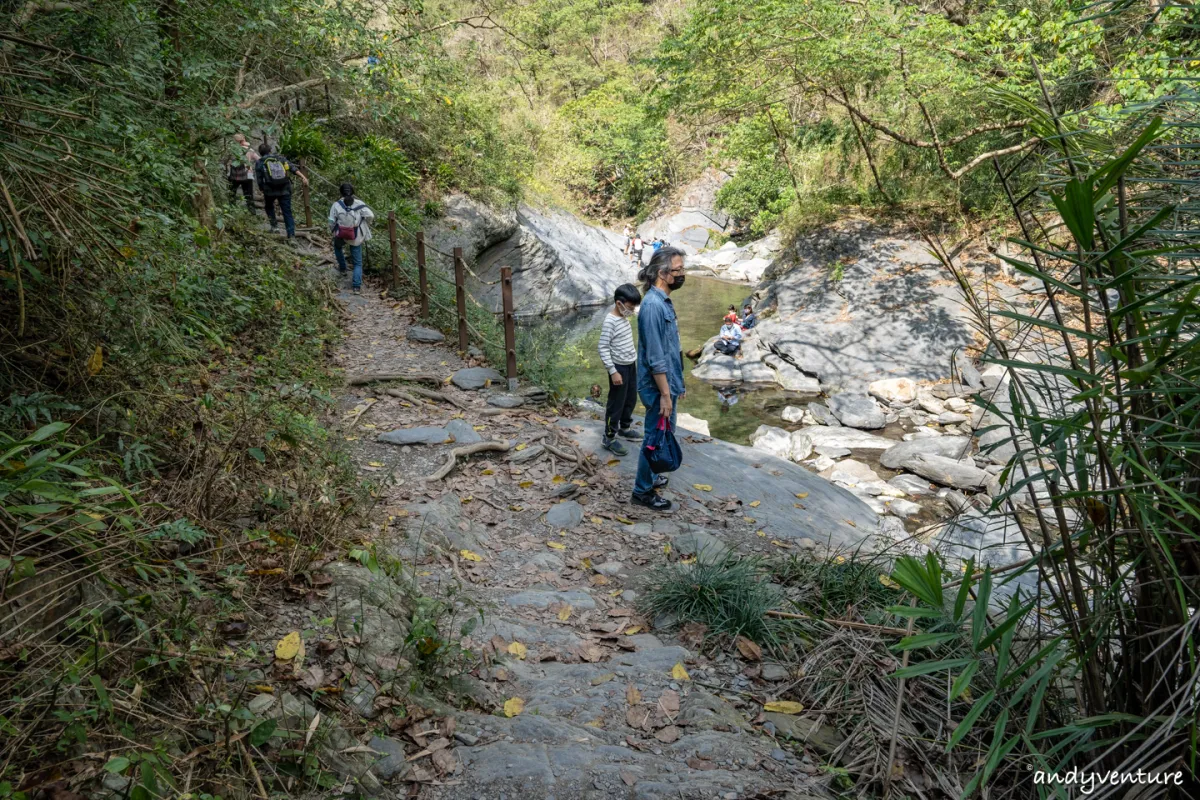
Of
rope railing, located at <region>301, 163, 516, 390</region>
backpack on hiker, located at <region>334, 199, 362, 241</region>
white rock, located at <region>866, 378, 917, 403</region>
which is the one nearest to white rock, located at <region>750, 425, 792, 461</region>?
white rock, located at <region>866, 378, 917, 403</region>

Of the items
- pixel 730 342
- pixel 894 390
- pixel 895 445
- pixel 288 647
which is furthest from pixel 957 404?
pixel 288 647

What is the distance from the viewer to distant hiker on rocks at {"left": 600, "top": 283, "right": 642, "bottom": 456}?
18.5 feet

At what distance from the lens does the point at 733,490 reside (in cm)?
625

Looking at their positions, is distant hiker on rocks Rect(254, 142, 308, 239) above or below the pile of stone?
above

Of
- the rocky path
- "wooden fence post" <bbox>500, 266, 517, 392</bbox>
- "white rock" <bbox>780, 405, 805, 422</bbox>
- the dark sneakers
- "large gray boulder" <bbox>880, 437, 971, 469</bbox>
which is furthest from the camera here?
"white rock" <bbox>780, 405, 805, 422</bbox>

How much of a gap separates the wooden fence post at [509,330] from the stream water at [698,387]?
101 centimetres

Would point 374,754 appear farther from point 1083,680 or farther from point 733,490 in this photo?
point 733,490

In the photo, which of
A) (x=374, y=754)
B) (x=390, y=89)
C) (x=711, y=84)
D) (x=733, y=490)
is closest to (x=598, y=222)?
(x=711, y=84)

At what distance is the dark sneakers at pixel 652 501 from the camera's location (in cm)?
551

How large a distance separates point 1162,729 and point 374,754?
7.10ft

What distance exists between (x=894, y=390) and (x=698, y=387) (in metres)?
3.61

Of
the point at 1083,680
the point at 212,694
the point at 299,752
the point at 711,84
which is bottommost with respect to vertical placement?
the point at 299,752
